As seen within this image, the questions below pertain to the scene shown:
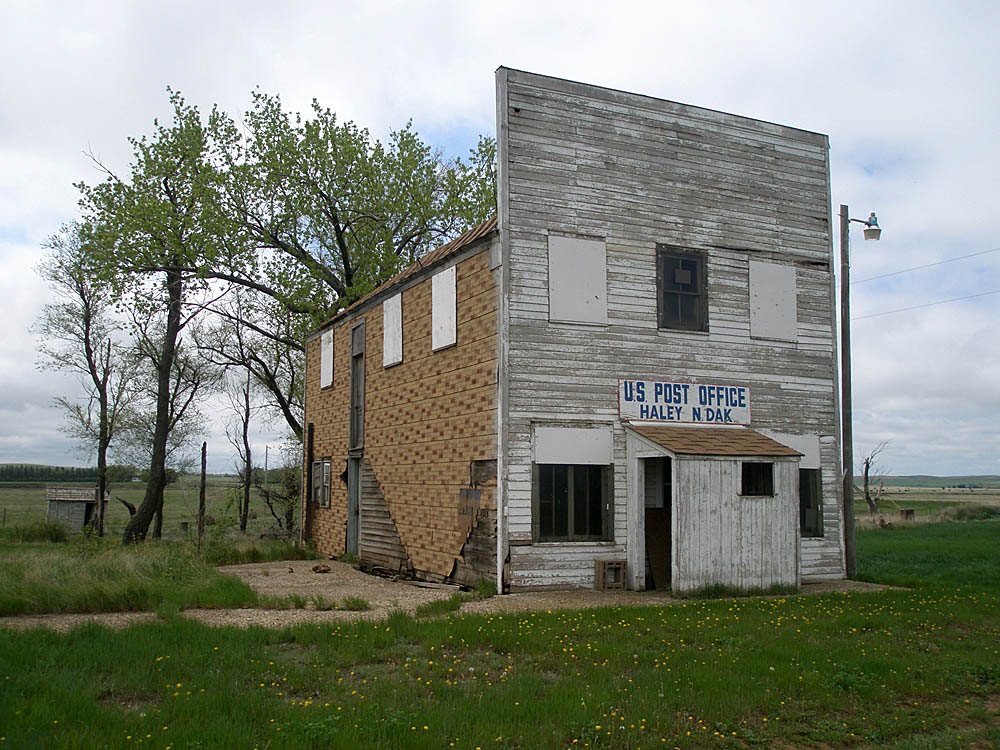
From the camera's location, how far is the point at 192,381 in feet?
132

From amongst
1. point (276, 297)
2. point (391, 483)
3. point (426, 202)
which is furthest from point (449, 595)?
point (426, 202)

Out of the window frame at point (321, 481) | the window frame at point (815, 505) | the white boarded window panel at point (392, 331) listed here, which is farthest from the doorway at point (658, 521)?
the window frame at point (321, 481)

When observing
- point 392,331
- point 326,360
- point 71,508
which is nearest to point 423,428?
point 392,331

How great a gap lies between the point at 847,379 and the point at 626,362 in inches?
196

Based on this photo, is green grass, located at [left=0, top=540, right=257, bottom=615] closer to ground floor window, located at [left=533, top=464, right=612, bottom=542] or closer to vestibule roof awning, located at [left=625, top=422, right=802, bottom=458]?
ground floor window, located at [left=533, top=464, right=612, bottom=542]

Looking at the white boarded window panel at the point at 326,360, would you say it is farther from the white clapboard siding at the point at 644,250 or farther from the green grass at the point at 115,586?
the white clapboard siding at the point at 644,250

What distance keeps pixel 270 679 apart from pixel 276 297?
2375 cm

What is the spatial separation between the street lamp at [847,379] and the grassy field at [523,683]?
5348 mm

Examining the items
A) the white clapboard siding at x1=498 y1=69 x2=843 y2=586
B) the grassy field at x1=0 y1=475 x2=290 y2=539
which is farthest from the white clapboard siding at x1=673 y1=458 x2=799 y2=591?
the grassy field at x1=0 y1=475 x2=290 y2=539

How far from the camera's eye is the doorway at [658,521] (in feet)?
49.7

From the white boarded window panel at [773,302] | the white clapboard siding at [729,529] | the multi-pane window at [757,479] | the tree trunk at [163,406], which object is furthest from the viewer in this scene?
the tree trunk at [163,406]

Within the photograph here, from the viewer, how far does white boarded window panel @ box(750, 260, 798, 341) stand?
16.9m

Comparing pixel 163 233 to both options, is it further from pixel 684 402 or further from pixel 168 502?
pixel 168 502

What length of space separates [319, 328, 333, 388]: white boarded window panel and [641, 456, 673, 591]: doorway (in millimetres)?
10651
